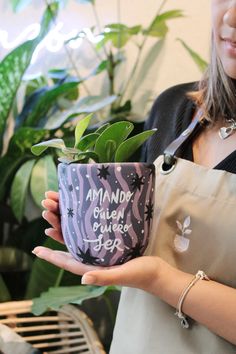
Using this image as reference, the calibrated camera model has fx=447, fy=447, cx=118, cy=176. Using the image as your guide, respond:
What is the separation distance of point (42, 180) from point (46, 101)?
244 mm

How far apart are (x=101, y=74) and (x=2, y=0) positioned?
0.42 m

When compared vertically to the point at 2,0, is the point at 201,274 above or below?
below

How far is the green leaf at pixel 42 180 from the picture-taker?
1.09 meters

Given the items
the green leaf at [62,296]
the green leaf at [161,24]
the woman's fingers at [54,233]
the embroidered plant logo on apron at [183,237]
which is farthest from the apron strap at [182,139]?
the green leaf at [161,24]

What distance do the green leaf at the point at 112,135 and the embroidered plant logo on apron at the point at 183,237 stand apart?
17 centimetres

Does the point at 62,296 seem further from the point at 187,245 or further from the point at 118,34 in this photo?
the point at 118,34

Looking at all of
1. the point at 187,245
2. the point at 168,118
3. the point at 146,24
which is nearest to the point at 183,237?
the point at 187,245

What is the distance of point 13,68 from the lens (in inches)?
44.9

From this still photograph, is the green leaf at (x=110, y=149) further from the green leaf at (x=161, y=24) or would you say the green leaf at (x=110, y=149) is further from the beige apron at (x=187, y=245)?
the green leaf at (x=161, y=24)

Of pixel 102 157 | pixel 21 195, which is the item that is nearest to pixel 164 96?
pixel 102 157

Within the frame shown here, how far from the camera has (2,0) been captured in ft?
4.78

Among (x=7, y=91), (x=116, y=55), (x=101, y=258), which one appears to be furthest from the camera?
(x=116, y=55)

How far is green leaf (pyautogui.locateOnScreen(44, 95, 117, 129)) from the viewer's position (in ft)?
3.66

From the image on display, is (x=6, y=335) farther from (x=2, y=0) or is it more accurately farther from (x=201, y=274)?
(x=2, y=0)
